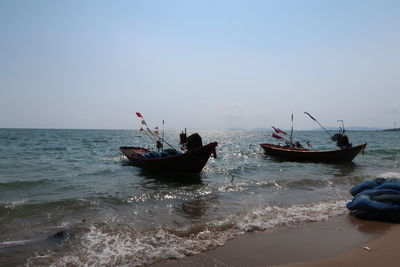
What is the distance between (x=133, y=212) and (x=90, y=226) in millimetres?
1532

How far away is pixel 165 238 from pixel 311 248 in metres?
2.95

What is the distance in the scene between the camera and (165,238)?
598cm

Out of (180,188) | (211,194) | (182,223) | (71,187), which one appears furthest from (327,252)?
(71,187)

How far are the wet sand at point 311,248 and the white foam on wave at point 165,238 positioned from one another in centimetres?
32

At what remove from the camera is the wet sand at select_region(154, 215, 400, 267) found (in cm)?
457

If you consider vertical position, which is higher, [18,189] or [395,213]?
[395,213]

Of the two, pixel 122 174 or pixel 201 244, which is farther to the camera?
pixel 122 174

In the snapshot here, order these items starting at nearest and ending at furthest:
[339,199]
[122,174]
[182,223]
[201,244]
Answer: [201,244] → [182,223] → [339,199] → [122,174]

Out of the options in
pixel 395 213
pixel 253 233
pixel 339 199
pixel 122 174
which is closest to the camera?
pixel 253 233

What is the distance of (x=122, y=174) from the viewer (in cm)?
1592

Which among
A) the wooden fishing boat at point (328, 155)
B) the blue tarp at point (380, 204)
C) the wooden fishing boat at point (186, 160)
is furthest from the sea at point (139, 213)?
the wooden fishing boat at point (328, 155)

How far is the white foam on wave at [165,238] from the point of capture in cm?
506

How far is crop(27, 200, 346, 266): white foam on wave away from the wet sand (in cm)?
32

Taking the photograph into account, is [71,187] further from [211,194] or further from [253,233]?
[253,233]
